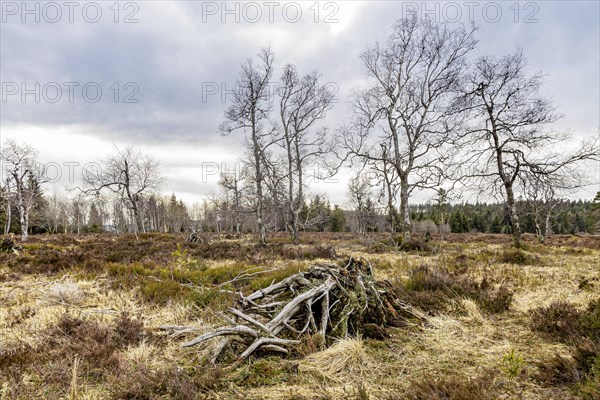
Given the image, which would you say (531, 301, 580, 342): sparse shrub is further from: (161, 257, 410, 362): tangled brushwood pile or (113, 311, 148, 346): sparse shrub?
(113, 311, 148, 346): sparse shrub

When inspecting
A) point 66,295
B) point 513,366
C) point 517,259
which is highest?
point 66,295

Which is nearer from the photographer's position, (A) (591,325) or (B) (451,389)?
(B) (451,389)

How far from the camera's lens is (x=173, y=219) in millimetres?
73750

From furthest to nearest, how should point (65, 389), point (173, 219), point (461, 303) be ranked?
point (173, 219)
point (461, 303)
point (65, 389)

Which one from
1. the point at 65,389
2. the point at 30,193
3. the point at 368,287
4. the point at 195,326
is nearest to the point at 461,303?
the point at 368,287

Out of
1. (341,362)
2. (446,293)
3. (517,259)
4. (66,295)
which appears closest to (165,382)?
(341,362)

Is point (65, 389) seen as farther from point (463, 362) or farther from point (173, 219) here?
point (173, 219)

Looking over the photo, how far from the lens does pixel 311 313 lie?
389 centimetres

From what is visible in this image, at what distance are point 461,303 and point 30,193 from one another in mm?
31775

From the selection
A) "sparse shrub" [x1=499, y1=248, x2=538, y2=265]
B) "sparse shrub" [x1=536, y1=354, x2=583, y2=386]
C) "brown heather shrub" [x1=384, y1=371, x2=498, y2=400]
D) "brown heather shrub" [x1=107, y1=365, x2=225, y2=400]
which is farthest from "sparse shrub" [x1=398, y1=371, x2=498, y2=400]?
"sparse shrub" [x1=499, y1=248, x2=538, y2=265]

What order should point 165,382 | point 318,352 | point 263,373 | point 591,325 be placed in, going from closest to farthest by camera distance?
point 165,382
point 263,373
point 318,352
point 591,325

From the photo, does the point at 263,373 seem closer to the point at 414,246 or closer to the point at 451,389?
the point at 451,389

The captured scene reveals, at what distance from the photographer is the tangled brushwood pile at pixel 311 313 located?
3.50 meters

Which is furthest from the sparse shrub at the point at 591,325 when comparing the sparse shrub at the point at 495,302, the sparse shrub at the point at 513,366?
the sparse shrub at the point at 513,366
